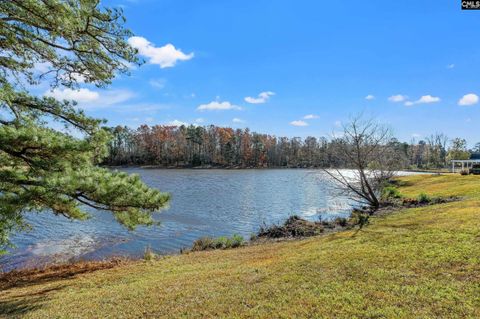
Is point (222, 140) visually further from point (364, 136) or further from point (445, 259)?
point (445, 259)

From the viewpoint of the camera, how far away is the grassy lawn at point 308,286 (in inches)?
215

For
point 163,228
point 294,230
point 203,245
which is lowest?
point 163,228

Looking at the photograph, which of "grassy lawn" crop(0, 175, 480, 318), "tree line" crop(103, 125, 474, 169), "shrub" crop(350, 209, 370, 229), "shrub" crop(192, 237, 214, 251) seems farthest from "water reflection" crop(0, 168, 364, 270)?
"tree line" crop(103, 125, 474, 169)

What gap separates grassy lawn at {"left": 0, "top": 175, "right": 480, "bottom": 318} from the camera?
546 centimetres

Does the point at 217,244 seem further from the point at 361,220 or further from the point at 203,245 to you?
the point at 361,220

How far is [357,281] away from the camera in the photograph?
6.52m

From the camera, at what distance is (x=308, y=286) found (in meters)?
6.58

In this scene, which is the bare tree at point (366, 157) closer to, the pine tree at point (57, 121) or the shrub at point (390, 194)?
the shrub at point (390, 194)

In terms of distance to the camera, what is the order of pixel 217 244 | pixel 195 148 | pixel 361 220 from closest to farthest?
pixel 361 220 < pixel 217 244 < pixel 195 148

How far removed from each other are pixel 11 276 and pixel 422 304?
13087 mm

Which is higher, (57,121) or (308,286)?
(57,121)

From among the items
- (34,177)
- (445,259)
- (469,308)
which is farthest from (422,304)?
(34,177)

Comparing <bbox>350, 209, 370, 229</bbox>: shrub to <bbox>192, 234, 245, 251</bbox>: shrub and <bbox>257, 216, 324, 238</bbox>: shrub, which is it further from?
<bbox>192, 234, 245, 251</bbox>: shrub

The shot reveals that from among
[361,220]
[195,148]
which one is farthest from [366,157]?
[195,148]
